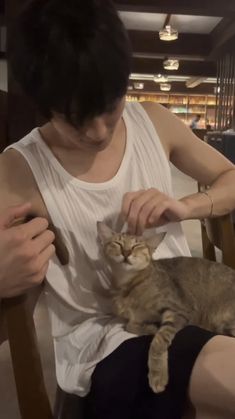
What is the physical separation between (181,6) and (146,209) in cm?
455

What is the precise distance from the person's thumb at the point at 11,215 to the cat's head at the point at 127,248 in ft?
0.52

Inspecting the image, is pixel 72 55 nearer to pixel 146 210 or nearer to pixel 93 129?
pixel 93 129

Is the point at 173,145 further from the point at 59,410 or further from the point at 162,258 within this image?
the point at 59,410

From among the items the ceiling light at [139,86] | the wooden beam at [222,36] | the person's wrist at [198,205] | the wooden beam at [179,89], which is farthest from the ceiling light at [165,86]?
the person's wrist at [198,205]

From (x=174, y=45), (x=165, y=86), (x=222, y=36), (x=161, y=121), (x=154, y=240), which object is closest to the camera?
(x=154, y=240)

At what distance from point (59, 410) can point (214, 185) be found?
552mm

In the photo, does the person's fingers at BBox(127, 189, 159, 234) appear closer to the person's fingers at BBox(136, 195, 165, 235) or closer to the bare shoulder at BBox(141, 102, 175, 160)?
the person's fingers at BBox(136, 195, 165, 235)

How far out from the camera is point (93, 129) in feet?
2.53

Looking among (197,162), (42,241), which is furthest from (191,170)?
(42,241)

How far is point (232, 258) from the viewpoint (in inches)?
43.8

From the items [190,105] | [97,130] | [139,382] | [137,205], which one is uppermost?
Result: [190,105]

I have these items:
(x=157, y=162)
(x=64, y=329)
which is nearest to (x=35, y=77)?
(x=157, y=162)

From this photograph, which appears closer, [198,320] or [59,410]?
[59,410]

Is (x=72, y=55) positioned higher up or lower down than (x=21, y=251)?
higher up
